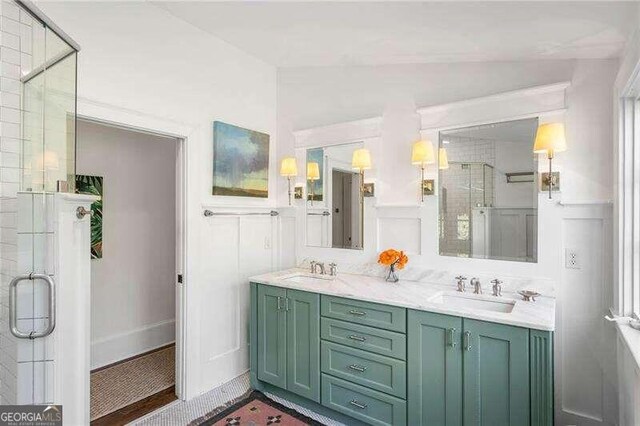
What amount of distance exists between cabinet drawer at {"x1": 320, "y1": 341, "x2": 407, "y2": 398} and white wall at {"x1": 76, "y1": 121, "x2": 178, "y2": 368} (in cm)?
214

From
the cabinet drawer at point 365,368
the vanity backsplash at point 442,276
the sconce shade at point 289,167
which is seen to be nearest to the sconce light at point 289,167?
the sconce shade at point 289,167

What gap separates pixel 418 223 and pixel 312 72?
1720mm

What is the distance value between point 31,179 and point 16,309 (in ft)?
2.01

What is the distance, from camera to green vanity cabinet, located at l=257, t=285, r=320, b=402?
2473mm

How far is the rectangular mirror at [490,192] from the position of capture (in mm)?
2297

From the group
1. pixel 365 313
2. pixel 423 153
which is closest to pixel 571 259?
Result: pixel 423 153

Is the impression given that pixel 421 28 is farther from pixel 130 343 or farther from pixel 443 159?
pixel 130 343

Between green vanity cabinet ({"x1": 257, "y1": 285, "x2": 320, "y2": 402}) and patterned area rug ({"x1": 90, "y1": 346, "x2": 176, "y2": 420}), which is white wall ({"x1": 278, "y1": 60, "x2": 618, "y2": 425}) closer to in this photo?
green vanity cabinet ({"x1": 257, "y1": 285, "x2": 320, "y2": 402})

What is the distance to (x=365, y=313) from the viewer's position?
7.39 ft

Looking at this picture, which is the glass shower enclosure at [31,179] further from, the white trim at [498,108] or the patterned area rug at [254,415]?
the white trim at [498,108]

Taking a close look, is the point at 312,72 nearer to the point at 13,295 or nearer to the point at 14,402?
the point at 13,295

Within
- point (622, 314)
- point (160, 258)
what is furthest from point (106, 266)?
point (622, 314)

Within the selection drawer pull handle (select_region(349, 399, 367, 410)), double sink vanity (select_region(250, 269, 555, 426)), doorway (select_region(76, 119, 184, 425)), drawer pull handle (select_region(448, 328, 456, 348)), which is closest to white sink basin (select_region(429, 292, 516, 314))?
double sink vanity (select_region(250, 269, 555, 426))

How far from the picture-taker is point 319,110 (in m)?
3.20
